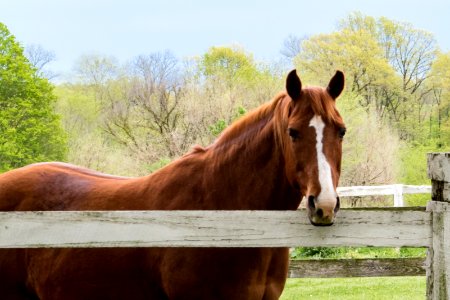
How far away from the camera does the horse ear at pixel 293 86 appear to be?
3758 millimetres

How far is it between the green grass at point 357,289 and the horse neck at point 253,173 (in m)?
6.57

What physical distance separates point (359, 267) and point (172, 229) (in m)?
5.63

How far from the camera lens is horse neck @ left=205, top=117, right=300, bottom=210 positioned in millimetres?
3920

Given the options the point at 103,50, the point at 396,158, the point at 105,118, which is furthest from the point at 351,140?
the point at 103,50

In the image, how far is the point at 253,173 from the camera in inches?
158

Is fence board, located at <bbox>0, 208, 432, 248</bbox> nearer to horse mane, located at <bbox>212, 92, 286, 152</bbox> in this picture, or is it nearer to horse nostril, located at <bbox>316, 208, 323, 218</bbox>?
horse nostril, located at <bbox>316, 208, 323, 218</bbox>

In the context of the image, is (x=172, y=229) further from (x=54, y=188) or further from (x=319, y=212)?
(x=54, y=188)

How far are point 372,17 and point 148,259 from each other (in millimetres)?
38539

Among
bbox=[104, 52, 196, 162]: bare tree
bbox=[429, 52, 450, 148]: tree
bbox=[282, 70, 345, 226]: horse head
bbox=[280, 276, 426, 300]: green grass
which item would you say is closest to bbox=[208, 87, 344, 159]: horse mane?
bbox=[282, 70, 345, 226]: horse head

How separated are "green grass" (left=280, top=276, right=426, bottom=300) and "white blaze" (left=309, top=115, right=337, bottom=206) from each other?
7.18 m

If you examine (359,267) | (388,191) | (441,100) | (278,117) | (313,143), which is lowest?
(388,191)

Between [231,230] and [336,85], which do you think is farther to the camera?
[336,85]

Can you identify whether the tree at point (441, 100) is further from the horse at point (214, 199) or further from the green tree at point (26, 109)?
the horse at point (214, 199)

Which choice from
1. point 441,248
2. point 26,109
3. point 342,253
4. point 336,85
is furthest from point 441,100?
point 441,248
